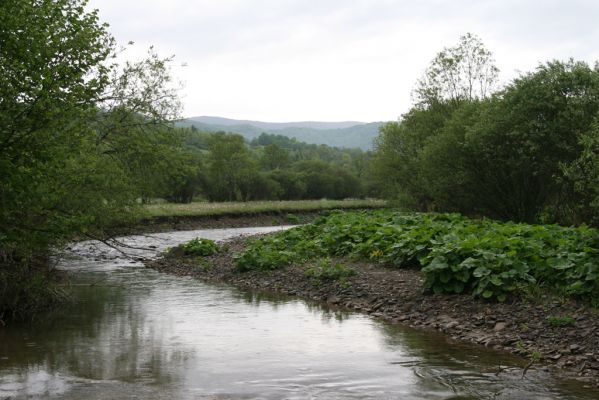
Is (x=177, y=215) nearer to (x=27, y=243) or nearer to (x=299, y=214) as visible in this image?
(x=299, y=214)

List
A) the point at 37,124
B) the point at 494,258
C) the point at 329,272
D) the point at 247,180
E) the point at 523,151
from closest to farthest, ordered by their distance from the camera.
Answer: the point at 37,124 → the point at 494,258 → the point at 329,272 → the point at 523,151 → the point at 247,180

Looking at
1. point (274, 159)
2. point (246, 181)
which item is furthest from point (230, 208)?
point (274, 159)

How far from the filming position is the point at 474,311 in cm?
1355

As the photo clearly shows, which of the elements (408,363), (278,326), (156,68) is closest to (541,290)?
(408,363)

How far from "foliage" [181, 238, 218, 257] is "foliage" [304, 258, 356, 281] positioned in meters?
8.39

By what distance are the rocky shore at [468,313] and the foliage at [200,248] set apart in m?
6.16

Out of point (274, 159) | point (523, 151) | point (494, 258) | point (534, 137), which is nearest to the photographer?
point (494, 258)

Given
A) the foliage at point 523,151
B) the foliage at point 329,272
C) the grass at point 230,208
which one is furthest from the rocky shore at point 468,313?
the grass at point 230,208

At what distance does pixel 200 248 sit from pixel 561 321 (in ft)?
59.2

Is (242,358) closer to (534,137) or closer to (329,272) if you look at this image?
(329,272)

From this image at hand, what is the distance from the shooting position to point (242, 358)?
11.3 metres

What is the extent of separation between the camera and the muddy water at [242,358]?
9.23m

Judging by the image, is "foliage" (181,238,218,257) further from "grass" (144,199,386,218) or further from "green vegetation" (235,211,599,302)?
"grass" (144,199,386,218)

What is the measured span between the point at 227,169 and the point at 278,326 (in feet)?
263
